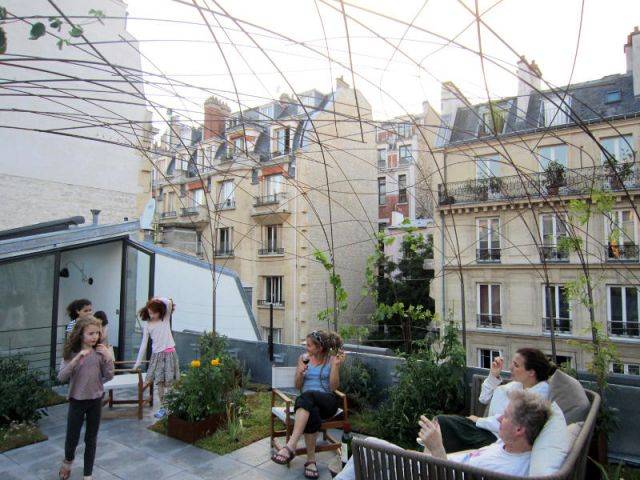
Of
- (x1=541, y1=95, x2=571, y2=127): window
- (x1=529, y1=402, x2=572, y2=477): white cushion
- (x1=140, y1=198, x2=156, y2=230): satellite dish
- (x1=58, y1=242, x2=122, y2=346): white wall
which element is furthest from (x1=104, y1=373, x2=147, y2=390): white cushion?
(x1=541, y1=95, x2=571, y2=127): window

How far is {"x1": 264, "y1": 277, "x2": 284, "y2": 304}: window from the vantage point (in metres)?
21.0

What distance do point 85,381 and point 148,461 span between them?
99cm

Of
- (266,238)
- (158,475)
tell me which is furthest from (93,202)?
(158,475)

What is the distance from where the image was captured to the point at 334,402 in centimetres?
404

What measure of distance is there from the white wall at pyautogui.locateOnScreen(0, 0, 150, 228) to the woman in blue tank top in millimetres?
8352

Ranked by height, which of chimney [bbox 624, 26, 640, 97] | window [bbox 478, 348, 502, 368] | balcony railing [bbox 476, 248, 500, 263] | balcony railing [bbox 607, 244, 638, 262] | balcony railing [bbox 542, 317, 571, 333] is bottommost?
window [bbox 478, 348, 502, 368]

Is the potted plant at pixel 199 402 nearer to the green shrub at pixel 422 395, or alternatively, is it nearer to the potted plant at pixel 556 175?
the green shrub at pixel 422 395

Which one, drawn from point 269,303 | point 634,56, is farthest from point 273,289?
point 634,56

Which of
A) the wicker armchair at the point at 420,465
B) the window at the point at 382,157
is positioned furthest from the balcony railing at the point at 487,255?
the wicker armchair at the point at 420,465

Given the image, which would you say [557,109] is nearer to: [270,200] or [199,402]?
[199,402]

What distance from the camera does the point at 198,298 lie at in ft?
36.7

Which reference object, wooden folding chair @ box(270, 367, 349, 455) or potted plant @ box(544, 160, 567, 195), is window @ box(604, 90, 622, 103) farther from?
wooden folding chair @ box(270, 367, 349, 455)

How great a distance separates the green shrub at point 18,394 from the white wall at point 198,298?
5822 mm

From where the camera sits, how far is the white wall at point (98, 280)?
8.22 meters
